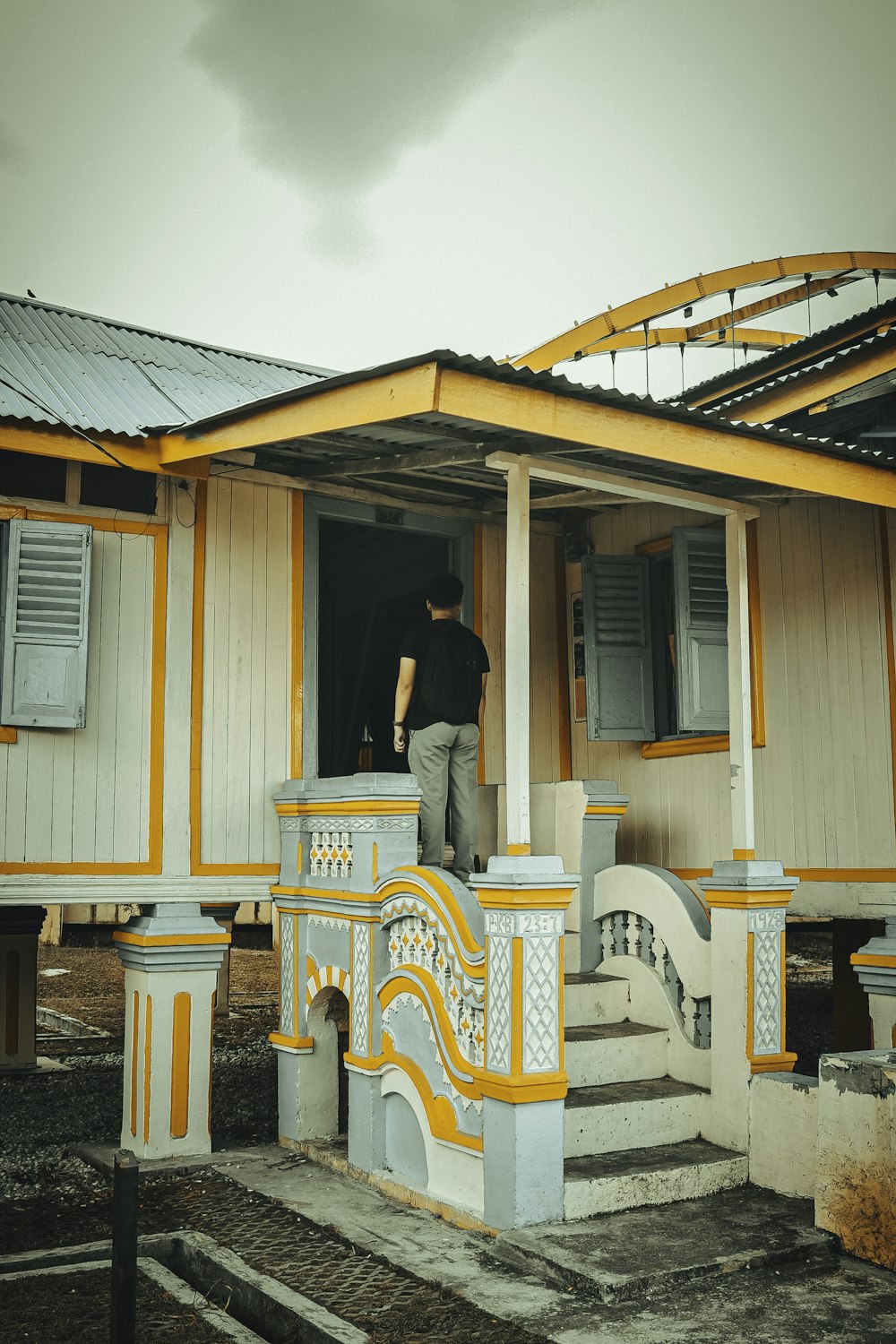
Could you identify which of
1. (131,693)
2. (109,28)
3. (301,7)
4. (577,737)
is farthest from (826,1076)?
(301,7)

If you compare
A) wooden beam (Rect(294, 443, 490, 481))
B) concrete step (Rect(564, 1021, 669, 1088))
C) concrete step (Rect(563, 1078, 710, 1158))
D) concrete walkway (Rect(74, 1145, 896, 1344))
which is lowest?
concrete walkway (Rect(74, 1145, 896, 1344))

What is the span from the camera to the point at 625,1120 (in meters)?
6.34

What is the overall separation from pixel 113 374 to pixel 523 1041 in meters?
5.49

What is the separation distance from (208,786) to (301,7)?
23.5 metres

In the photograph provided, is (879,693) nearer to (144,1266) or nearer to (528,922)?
(528,922)

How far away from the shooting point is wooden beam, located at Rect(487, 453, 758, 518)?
20.9ft

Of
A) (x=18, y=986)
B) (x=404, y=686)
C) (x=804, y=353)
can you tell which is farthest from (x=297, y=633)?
(x=18, y=986)

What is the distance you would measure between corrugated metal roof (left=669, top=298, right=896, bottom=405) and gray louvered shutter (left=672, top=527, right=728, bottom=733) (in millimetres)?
1550

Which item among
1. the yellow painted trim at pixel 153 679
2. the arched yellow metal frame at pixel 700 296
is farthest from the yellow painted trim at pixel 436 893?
the arched yellow metal frame at pixel 700 296

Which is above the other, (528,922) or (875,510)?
(875,510)

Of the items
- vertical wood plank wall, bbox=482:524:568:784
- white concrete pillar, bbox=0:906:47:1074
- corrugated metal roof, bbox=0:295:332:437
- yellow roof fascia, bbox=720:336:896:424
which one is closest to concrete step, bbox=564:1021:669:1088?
vertical wood plank wall, bbox=482:524:568:784

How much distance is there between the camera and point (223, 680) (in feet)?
25.5

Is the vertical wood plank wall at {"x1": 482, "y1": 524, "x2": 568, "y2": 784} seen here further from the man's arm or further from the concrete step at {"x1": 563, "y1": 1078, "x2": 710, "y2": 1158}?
the concrete step at {"x1": 563, "y1": 1078, "x2": 710, "y2": 1158}

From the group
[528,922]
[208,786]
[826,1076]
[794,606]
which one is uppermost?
[794,606]
